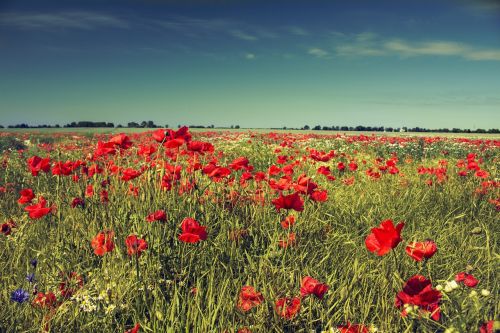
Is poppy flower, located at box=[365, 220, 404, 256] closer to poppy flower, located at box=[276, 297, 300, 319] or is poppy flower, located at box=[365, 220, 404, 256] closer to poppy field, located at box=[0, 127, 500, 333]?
poppy field, located at box=[0, 127, 500, 333]

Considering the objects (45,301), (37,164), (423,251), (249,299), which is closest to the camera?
(423,251)

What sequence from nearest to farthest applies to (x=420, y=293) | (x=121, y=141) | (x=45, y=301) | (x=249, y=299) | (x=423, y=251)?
1. (x=420, y=293)
2. (x=423, y=251)
3. (x=249, y=299)
4. (x=45, y=301)
5. (x=121, y=141)

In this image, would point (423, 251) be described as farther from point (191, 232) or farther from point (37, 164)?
point (37, 164)

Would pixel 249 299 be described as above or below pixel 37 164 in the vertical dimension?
below

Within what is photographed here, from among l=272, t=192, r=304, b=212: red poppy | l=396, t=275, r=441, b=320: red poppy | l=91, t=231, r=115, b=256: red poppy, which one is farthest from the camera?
l=272, t=192, r=304, b=212: red poppy

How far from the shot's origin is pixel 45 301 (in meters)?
1.84

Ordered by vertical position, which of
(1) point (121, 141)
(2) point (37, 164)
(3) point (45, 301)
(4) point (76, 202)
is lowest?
(3) point (45, 301)

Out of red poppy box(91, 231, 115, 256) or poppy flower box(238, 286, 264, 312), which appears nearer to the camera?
poppy flower box(238, 286, 264, 312)

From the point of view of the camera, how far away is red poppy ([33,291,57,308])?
178cm

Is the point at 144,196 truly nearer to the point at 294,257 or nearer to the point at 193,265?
the point at 193,265

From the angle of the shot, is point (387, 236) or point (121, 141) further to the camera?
point (121, 141)

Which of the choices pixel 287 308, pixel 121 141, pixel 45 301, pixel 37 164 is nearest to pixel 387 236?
pixel 287 308

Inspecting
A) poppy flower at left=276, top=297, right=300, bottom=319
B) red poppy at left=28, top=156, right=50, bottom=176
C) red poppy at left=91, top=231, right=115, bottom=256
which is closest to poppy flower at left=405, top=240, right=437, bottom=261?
poppy flower at left=276, top=297, right=300, bottom=319

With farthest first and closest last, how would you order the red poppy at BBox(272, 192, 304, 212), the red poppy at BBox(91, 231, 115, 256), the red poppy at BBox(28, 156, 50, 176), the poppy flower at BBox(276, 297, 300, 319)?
the red poppy at BBox(28, 156, 50, 176) < the red poppy at BBox(272, 192, 304, 212) < the red poppy at BBox(91, 231, 115, 256) < the poppy flower at BBox(276, 297, 300, 319)
